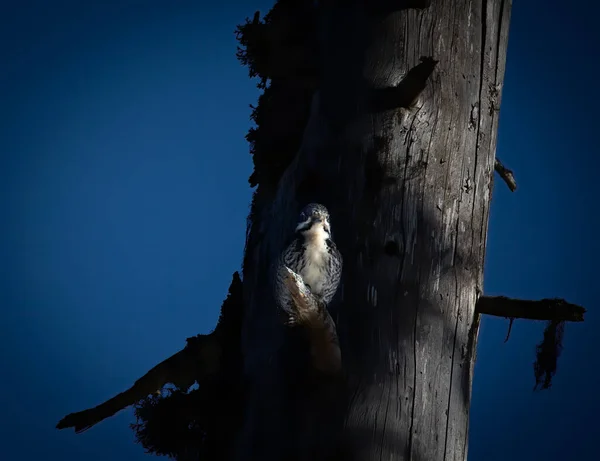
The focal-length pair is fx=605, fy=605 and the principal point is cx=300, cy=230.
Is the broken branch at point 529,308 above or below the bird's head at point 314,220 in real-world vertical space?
below

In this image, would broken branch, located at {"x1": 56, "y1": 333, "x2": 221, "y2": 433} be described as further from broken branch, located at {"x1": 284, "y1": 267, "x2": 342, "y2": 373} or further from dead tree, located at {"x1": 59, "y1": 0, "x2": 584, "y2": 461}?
broken branch, located at {"x1": 284, "y1": 267, "x2": 342, "y2": 373}

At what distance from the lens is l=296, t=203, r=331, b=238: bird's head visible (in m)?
1.46

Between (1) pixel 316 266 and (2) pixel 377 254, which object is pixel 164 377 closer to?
(1) pixel 316 266


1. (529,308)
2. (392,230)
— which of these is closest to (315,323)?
(392,230)

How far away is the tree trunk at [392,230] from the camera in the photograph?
Answer: 1.45 meters

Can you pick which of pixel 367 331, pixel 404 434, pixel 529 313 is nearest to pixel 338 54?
pixel 367 331

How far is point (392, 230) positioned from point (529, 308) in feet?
1.45

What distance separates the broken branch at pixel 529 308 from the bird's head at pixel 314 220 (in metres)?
0.50

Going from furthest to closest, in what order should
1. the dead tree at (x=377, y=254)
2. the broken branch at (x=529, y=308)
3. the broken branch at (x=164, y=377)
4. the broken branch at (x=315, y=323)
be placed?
the broken branch at (x=164, y=377), the broken branch at (x=529, y=308), the dead tree at (x=377, y=254), the broken branch at (x=315, y=323)

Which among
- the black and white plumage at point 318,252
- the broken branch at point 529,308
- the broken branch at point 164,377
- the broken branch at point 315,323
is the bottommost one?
the broken branch at point 164,377

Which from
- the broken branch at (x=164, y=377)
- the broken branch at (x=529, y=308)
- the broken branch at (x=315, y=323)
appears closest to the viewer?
the broken branch at (x=315, y=323)

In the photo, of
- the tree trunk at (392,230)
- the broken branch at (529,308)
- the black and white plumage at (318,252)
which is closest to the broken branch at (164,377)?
the tree trunk at (392,230)

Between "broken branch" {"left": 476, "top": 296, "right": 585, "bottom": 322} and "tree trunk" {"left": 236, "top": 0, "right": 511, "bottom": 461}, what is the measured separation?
49 millimetres

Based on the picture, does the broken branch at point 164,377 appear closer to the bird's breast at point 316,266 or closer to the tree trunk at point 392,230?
the tree trunk at point 392,230
